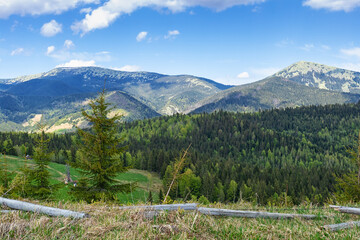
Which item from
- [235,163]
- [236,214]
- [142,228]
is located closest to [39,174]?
[142,228]

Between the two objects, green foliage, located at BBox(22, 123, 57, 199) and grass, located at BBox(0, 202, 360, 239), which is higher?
grass, located at BBox(0, 202, 360, 239)

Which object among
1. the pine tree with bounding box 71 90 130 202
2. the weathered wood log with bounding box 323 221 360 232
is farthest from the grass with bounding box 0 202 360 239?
the pine tree with bounding box 71 90 130 202

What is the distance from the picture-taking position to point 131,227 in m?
4.42

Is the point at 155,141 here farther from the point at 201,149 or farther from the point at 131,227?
the point at 131,227

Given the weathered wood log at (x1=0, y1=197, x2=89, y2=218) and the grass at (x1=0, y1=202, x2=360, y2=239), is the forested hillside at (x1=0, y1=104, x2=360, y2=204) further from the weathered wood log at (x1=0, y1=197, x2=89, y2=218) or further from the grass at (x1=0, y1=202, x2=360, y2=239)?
the weathered wood log at (x1=0, y1=197, x2=89, y2=218)

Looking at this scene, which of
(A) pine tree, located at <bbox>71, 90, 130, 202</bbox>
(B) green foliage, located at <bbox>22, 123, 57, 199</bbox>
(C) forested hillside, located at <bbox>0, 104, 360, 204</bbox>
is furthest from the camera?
(C) forested hillside, located at <bbox>0, 104, 360, 204</bbox>

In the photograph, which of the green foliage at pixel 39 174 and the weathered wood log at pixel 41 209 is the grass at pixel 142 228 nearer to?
the weathered wood log at pixel 41 209

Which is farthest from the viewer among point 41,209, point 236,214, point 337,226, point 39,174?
point 39,174

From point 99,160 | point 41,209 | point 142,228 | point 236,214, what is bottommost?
point 99,160

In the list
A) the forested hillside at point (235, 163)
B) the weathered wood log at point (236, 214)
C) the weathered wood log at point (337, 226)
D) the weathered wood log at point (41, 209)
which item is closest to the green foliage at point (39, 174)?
the forested hillside at point (235, 163)

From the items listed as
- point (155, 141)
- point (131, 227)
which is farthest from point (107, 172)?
point (155, 141)

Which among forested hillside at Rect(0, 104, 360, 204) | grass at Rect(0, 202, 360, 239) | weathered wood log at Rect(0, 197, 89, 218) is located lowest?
forested hillside at Rect(0, 104, 360, 204)

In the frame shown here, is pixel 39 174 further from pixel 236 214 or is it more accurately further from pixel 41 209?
pixel 236 214

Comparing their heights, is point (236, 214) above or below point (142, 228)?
below
